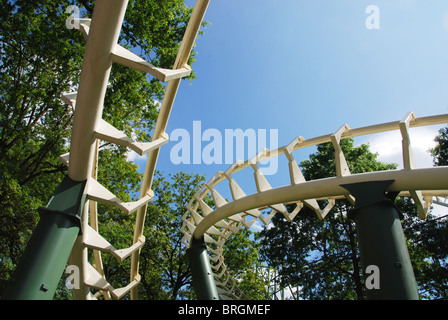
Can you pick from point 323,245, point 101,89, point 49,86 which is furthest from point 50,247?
point 323,245

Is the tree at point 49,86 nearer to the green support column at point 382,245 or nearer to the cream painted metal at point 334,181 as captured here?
the cream painted metal at point 334,181

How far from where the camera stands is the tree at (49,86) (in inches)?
452

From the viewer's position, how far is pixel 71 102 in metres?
4.84

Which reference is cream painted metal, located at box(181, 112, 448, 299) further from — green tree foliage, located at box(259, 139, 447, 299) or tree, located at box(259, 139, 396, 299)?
tree, located at box(259, 139, 396, 299)

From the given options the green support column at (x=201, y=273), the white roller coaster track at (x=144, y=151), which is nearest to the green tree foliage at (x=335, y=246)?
the green support column at (x=201, y=273)

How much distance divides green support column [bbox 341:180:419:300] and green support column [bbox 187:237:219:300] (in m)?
5.06

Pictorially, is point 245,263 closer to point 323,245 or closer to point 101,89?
point 323,245

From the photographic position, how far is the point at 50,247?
4.20 metres

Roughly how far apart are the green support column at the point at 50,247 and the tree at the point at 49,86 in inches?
275

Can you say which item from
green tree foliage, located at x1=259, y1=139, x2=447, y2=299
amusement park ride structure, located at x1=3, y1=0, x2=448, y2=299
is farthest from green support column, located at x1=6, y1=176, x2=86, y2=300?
green tree foliage, located at x1=259, y1=139, x2=447, y2=299

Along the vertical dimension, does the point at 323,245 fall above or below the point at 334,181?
above

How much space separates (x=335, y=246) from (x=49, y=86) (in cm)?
1735
